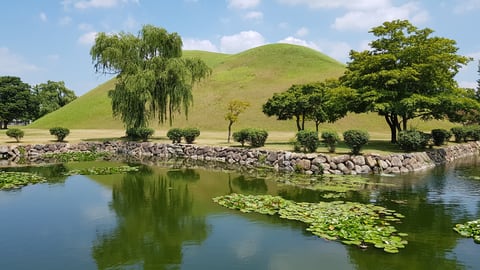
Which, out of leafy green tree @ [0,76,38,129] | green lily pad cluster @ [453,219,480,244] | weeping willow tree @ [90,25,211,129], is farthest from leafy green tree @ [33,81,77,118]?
green lily pad cluster @ [453,219,480,244]

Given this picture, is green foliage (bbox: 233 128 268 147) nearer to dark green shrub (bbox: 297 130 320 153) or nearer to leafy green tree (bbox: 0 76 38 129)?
dark green shrub (bbox: 297 130 320 153)

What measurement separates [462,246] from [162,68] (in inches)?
1061

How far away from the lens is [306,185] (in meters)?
15.9

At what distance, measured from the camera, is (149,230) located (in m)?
9.74

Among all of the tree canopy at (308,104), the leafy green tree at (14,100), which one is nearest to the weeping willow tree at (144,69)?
the tree canopy at (308,104)

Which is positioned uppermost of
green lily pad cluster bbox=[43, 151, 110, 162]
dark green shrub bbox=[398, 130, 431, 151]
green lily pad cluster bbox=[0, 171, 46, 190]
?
dark green shrub bbox=[398, 130, 431, 151]

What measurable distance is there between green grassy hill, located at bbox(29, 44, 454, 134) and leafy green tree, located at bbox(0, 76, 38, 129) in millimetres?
5071

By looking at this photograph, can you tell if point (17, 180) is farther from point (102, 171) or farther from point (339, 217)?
point (339, 217)

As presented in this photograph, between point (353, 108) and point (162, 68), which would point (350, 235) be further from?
point (162, 68)

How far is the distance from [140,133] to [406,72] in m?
20.3

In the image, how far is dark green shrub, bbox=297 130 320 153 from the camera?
2066 centimetres

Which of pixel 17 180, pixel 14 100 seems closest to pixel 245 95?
pixel 14 100

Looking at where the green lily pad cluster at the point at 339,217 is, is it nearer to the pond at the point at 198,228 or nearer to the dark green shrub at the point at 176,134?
the pond at the point at 198,228

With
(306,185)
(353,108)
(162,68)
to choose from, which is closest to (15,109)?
(162,68)
